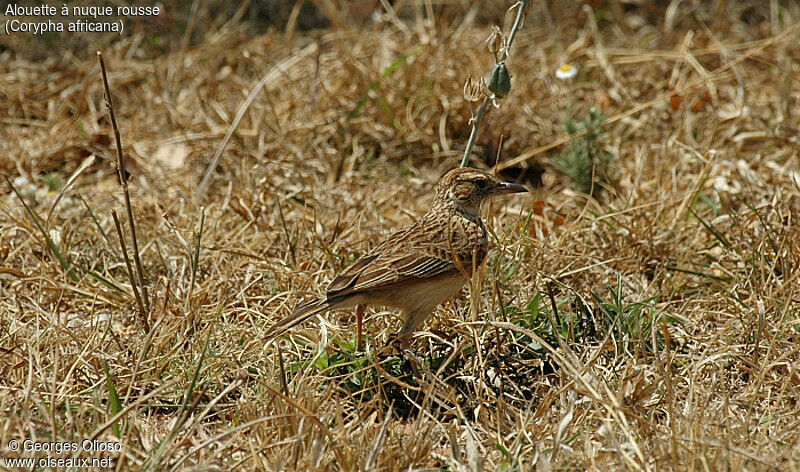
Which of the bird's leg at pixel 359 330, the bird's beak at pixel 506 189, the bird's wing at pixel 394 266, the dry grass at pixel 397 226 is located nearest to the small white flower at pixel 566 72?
the dry grass at pixel 397 226

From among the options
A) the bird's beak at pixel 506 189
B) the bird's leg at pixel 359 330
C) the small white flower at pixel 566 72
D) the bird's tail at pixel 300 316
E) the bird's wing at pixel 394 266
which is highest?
the small white flower at pixel 566 72

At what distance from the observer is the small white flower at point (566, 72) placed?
263 inches

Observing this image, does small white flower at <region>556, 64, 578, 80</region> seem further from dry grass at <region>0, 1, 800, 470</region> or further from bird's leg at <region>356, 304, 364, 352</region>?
bird's leg at <region>356, 304, 364, 352</region>

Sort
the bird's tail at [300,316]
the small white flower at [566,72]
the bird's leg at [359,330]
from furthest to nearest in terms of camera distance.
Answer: the small white flower at [566,72] < the bird's leg at [359,330] < the bird's tail at [300,316]

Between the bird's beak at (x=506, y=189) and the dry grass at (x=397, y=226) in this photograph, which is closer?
the dry grass at (x=397, y=226)

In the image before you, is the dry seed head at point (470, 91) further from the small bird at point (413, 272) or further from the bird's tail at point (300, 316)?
the bird's tail at point (300, 316)

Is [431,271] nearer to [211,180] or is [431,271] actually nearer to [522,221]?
[522,221]

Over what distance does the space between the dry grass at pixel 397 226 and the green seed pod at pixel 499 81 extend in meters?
0.76

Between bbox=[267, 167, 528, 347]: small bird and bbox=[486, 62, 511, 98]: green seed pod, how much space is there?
0.57m

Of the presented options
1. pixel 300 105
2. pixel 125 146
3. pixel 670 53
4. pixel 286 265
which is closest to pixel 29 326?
pixel 286 265

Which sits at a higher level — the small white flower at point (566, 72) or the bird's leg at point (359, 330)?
the small white flower at point (566, 72)

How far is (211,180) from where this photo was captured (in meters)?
6.16

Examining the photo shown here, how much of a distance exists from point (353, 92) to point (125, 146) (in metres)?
1.74

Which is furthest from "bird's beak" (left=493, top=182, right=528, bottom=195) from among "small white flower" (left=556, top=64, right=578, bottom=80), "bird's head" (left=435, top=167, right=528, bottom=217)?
"small white flower" (left=556, top=64, right=578, bottom=80)
